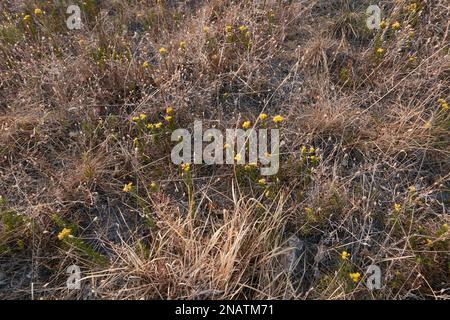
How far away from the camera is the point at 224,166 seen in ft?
10.4

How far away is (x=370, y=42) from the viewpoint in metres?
3.99

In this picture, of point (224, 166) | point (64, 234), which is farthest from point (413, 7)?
point (64, 234)

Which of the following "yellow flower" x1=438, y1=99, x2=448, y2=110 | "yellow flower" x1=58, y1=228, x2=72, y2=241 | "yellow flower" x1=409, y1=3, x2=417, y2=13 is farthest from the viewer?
"yellow flower" x1=409, y1=3, x2=417, y2=13

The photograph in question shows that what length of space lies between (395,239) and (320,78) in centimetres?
165

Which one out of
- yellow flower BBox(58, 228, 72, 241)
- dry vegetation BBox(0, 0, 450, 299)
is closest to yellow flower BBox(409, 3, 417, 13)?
dry vegetation BBox(0, 0, 450, 299)

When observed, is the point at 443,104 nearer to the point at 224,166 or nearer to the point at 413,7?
the point at 413,7

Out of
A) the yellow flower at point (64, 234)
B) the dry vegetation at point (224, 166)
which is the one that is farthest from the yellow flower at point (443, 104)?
the yellow flower at point (64, 234)

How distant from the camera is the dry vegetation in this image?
2.60 metres

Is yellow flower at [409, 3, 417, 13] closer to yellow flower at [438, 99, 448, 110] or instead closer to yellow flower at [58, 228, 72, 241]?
yellow flower at [438, 99, 448, 110]

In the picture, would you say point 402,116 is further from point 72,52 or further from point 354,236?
point 72,52

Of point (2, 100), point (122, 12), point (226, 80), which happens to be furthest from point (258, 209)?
point (122, 12)

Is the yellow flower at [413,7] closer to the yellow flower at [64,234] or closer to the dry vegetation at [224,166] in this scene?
the dry vegetation at [224,166]

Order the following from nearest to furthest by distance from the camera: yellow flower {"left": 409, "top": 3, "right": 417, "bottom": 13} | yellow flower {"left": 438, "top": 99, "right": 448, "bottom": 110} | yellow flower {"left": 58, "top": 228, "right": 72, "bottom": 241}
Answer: yellow flower {"left": 58, "top": 228, "right": 72, "bottom": 241}
yellow flower {"left": 438, "top": 99, "right": 448, "bottom": 110}
yellow flower {"left": 409, "top": 3, "right": 417, "bottom": 13}

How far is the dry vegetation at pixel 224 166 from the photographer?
102 inches
